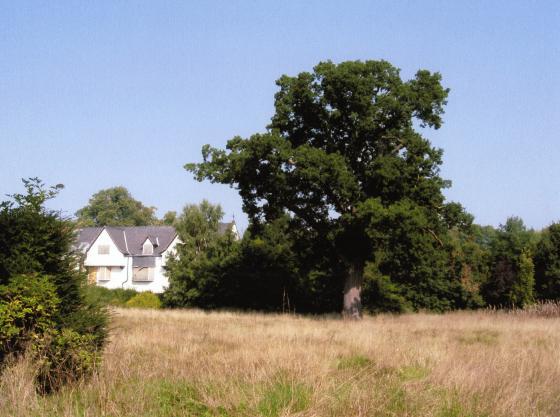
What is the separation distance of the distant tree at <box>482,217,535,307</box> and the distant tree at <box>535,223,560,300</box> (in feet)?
2.80

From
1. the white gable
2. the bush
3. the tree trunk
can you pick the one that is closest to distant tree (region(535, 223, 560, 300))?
the tree trunk

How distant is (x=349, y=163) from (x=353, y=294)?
6.22 m

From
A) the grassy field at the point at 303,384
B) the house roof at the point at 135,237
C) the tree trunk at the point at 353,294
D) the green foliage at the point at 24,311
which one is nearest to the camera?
the grassy field at the point at 303,384

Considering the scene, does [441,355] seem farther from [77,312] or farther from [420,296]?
[420,296]

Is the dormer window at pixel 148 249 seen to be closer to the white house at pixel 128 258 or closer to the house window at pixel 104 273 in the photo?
the white house at pixel 128 258

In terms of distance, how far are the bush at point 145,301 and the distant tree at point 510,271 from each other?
73.3ft

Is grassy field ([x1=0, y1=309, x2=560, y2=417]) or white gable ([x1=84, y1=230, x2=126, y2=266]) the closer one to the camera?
grassy field ([x1=0, y1=309, x2=560, y2=417])

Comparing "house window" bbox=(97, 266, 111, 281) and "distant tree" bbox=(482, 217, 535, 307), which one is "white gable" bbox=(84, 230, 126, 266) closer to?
"house window" bbox=(97, 266, 111, 281)

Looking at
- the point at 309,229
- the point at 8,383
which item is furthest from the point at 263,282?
the point at 8,383

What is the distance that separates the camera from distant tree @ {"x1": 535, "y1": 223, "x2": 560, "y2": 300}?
33.4m

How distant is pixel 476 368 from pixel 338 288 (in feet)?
84.9

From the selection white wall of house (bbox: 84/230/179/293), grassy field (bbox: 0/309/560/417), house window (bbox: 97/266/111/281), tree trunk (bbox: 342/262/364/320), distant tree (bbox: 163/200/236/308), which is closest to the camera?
grassy field (bbox: 0/309/560/417)

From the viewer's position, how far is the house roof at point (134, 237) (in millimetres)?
60625

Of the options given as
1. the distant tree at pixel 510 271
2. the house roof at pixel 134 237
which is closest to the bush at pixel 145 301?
the house roof at pixel 134 237
